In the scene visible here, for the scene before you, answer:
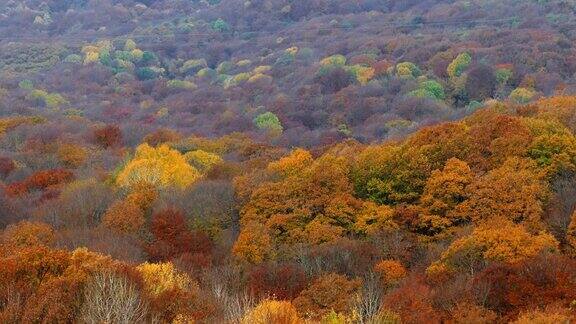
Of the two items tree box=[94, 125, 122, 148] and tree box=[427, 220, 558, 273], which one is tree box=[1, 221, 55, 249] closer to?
tree box=[427, 220, 558, 273]

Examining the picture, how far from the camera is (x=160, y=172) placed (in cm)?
5853

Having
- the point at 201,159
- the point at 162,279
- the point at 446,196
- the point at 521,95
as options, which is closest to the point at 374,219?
the point at 446,196

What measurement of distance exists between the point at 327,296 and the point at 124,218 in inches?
785

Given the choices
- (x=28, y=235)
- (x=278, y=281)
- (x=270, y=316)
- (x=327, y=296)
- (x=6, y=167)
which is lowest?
(x=6, y=167)

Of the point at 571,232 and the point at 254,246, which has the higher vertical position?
the point at 571,232

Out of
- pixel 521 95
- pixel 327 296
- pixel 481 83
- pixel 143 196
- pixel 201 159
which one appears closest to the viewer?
pixel 327 296

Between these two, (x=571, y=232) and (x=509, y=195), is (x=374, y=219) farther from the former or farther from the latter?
(x=571, y=232)

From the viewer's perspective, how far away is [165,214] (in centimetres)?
4656

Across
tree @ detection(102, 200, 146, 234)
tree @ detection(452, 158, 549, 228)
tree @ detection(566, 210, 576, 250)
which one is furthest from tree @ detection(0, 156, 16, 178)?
tree @ detection(566, 210, 576, 250)

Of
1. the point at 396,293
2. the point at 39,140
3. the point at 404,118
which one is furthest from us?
the point at 404,118

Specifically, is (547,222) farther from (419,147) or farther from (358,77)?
(358,77)

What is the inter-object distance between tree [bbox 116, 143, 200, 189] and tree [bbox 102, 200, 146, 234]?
7.83 metres

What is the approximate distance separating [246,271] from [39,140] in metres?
56.2

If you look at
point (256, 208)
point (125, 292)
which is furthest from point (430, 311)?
point (256, 208)
